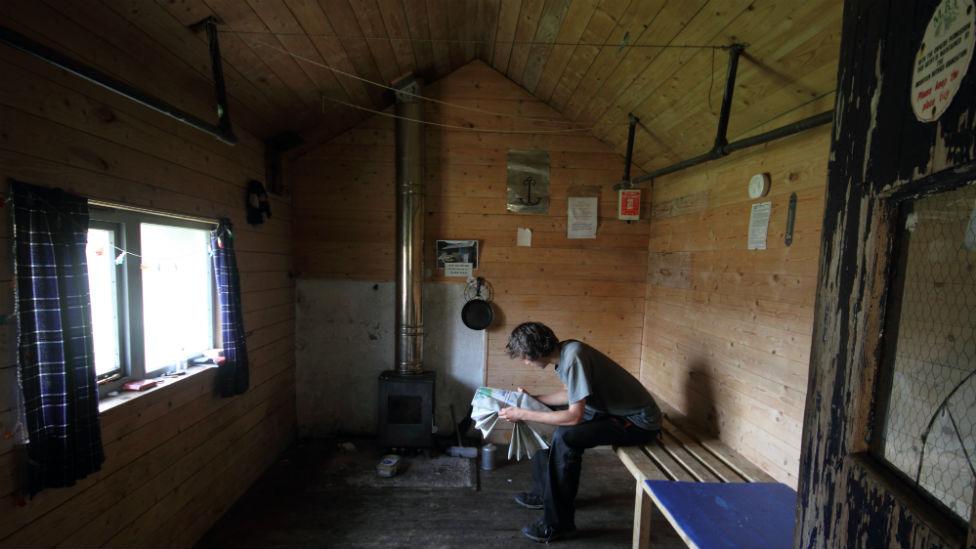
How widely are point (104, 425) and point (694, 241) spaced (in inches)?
125

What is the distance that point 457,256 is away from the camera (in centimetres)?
328

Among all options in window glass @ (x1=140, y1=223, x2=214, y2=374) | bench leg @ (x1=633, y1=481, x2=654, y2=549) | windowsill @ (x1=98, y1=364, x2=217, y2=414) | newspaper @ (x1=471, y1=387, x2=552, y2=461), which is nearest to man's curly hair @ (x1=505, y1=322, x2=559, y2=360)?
newspaper @ (x1=471, y1=387, x2=552, y2=461)

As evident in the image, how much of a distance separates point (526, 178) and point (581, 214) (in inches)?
21.0

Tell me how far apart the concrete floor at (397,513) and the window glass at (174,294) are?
103 cm

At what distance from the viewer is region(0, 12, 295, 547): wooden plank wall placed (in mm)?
1283

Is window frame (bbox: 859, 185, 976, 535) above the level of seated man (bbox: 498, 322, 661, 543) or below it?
above

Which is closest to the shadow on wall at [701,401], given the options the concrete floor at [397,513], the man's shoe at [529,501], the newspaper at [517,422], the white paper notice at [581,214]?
the concrete floor at [397,513]

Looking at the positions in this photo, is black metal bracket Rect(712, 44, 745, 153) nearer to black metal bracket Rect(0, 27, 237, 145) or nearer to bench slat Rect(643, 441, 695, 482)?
bench slat Rect(643, 441, 695, 482)

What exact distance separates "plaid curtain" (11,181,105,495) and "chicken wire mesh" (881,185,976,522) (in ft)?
7.29

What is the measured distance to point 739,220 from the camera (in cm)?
224

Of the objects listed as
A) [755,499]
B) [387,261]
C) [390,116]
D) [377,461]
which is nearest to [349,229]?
[387,261]

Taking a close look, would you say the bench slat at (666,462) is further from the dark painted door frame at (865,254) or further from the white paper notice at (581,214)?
the white paper notice at (581,214)

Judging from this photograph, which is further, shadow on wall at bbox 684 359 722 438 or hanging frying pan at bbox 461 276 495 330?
hanging frying pan at bbox 461 276 495 330

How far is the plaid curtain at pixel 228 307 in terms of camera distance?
7.36ft
